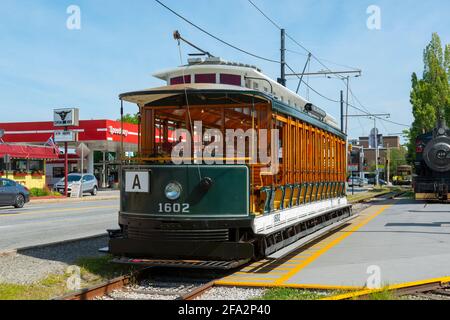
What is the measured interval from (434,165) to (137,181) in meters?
20.6

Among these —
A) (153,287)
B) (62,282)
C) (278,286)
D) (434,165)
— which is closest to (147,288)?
(153,287)

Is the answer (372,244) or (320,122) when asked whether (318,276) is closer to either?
(372,244)

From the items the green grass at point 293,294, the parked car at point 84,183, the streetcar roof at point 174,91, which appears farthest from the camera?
the parked car at point 84,183

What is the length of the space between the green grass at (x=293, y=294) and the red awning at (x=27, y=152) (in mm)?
34702

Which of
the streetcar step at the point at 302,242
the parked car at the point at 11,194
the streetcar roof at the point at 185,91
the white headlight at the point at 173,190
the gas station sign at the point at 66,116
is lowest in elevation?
the streetcar step at the point at 302,242

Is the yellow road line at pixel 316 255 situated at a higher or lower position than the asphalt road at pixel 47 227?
lower

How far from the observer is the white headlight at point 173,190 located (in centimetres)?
851

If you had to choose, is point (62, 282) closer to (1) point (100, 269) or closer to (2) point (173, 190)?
(1) point (100, 269)

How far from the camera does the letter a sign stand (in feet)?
28.5

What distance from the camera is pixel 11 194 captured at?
967 inches

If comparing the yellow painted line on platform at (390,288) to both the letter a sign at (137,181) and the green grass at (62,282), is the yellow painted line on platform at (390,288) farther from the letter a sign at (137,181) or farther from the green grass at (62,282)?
the green grass at (62,282)

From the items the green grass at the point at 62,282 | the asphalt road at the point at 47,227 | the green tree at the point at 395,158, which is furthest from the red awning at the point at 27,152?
the green tree at the point at 395,158

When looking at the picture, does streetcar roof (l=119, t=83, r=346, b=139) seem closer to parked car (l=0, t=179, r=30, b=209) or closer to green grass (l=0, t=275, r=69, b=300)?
green grass (l=0, t=275, r=69, b=300)
